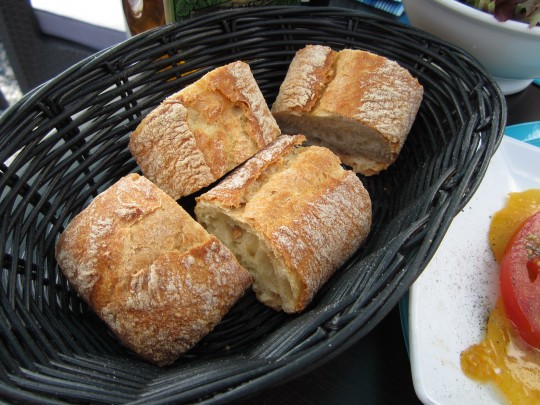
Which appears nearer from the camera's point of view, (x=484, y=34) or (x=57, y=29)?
(x=484, y=34)

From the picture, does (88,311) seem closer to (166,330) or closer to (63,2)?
(166,330)

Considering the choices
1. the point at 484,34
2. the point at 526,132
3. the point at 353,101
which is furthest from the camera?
the point at 526,132

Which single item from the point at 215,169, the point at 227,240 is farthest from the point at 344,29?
the point at 227,240

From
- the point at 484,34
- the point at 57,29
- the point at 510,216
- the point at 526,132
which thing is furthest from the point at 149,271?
the point at 57,29

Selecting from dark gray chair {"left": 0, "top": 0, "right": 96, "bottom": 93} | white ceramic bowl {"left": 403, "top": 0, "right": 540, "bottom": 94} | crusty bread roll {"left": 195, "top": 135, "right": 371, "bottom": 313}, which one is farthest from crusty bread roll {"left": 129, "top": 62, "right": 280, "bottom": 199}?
dark gray chair {"left": 0, "top": 0, "right": 96, "bottom": 93}

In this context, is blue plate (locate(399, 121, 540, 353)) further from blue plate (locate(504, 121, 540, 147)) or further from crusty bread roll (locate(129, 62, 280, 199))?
crusty bread roll (locate(129, 62, 280, 199))

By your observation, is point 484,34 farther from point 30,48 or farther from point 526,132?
point 30,48

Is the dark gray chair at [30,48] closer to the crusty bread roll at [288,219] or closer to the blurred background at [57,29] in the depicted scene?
the blurred background at [57,29]
